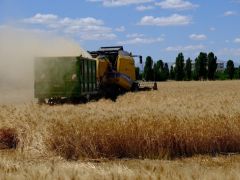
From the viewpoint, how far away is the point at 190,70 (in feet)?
372

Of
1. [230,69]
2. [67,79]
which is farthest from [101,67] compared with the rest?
[230,69]

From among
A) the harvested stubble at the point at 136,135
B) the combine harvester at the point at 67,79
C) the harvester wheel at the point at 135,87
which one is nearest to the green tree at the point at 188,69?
the harvester wheel at the point at 135,87

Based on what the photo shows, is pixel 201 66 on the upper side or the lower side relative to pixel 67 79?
upper

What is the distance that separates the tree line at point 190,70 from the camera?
10731cm

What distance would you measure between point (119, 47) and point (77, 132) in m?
22.1

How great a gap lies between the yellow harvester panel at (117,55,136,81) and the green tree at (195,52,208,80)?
73.5m

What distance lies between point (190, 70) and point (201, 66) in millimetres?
5248

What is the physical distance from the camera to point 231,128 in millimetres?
12516

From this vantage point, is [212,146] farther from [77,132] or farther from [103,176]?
[103,176]

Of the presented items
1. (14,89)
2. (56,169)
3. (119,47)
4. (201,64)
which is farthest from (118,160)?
(201,64)

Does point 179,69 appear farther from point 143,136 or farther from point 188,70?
point 143,136

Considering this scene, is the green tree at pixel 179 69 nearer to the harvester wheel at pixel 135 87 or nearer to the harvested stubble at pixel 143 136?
the harvester wheel at pixel 135 87

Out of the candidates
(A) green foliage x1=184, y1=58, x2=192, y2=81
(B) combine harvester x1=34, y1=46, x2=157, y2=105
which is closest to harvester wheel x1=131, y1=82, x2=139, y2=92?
(B) combine harvester x1=34, y1=46, x2=157, y2=105

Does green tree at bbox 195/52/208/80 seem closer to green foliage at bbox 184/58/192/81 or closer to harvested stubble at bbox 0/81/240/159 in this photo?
green foliage at bbox 184/58/192/81
